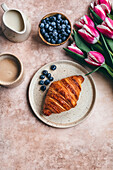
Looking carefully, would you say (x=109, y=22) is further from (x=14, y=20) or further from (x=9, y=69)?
(x=9, y=69)

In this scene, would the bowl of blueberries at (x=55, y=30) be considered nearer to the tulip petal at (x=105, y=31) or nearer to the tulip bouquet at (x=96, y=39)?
the tulip bouquet at (x=96, y=39)

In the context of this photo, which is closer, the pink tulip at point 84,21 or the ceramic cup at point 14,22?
the ceramic cup at point 14,22

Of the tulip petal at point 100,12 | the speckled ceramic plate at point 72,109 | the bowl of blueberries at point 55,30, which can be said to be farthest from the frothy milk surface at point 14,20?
the tulip petal at point 100,12

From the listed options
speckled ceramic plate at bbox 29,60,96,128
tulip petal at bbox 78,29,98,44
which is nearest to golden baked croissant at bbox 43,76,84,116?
speckled ceramic plate at bbox 29,60,96,128

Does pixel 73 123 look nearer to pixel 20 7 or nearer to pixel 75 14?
pixel 75 14

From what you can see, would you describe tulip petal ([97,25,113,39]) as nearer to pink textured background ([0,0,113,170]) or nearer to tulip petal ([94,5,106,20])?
tulip petal ([94,5,106,20])

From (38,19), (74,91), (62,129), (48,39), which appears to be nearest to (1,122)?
(62,129)

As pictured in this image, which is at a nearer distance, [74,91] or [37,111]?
[74,91]
